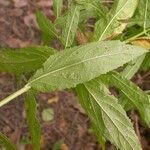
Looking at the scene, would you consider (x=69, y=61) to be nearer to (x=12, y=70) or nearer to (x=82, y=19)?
A: (x=12, y=70)

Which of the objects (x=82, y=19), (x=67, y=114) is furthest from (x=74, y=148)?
(x=82, y=19)

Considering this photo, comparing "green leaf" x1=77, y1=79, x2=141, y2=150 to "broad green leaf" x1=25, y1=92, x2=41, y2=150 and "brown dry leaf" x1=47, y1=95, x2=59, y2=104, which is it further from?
"brown dry leaf" x1=47, y1=95, x2=59, y2=104

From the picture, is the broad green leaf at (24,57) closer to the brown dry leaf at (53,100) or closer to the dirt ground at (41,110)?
the dirt ground at (41,110)

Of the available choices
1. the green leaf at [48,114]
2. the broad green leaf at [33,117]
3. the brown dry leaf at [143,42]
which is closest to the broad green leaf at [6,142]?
the broad green leaf at [33,117]

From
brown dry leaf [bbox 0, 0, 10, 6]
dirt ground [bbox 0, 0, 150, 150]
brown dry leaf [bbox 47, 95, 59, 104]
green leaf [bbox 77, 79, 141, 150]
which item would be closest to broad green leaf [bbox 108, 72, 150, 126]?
green leaf [bbox 77, 79, 141, 150]

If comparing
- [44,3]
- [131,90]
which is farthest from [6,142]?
[44,3]

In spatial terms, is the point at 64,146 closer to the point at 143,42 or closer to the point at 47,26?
the point at 47,26

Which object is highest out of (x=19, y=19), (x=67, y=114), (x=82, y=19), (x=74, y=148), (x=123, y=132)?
(x=19, y=19)
